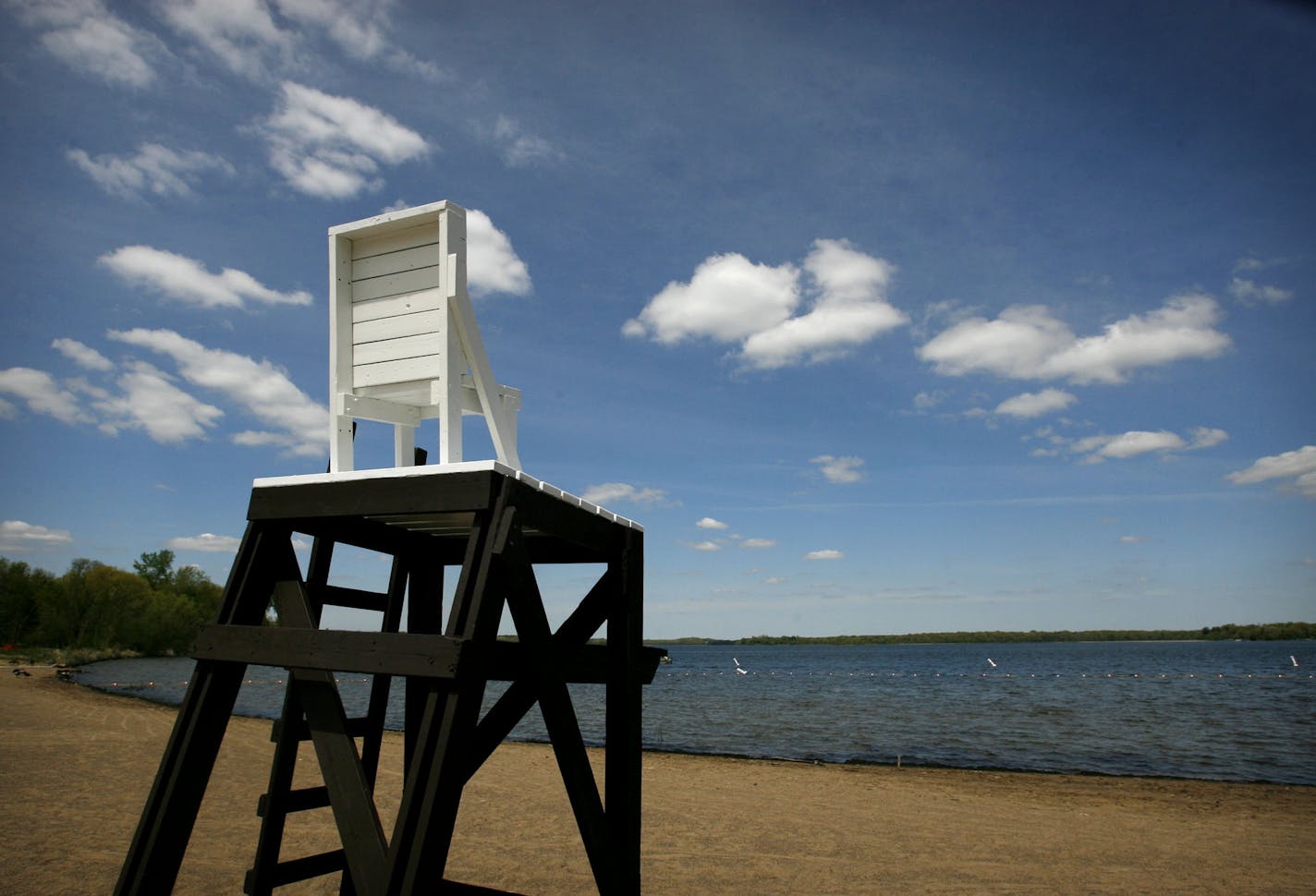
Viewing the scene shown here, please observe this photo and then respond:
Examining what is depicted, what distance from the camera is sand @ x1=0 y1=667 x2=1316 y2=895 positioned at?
6828mm

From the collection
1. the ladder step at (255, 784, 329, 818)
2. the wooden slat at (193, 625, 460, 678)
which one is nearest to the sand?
the ladder step at (255, 784, 329, 818)

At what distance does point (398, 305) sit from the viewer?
131 inches

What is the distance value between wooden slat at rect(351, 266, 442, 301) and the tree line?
70.7 meters

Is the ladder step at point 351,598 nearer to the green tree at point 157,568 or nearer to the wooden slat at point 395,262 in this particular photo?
the wooden slat at point 395,262

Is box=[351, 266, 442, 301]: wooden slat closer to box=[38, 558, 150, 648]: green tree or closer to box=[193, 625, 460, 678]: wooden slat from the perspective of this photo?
box=[193, 625, 460, 678]: wooden slat

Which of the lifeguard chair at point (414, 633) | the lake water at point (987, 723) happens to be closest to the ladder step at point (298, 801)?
the lifeguard chair at point (414, 633)

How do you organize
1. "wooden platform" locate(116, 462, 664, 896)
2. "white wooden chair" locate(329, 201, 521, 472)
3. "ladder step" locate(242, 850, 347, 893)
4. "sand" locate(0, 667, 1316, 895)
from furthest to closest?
"sand" locate(0, 667, 1316, 895) < "ladder step" locate(242, 850, 347, 893) < "white wooden chair" locate(329, 201, 521, 472) < "wooden platform" locate(116, 462, 664, 896)

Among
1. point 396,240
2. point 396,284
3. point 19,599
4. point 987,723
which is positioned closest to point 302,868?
point 396,284

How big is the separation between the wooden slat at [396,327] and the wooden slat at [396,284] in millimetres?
101

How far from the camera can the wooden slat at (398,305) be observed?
3.21 meters

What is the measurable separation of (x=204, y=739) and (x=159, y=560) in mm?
110570

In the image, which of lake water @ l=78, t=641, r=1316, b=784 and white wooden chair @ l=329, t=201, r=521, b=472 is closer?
white wooden chair @ l=329, t=201, r=521, b=472

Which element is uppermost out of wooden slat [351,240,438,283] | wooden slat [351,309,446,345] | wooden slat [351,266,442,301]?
wooden slat [351,240,438,283]

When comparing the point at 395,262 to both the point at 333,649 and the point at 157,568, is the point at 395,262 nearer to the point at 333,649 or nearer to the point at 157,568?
the point at 333,649
